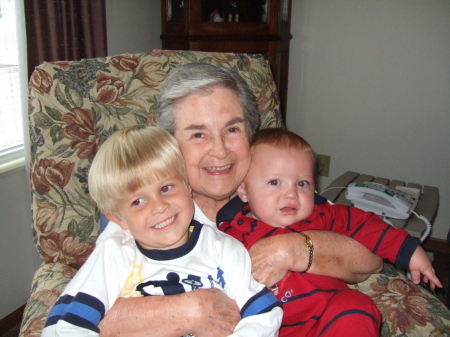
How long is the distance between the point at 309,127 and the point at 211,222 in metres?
2.05

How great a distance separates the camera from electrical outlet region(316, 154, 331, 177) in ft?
10.3

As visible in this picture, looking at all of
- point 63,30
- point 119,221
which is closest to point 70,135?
point 119,221

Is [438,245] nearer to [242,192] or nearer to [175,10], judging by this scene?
[242,192]

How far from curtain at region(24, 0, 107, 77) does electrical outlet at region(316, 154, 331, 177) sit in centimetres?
185

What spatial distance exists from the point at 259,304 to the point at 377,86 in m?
2.37

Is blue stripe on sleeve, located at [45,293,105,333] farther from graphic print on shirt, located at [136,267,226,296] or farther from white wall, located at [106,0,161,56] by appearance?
white wall, located at [106,0,161,56]

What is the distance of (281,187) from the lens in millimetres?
1174

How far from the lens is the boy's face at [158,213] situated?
3.06 ft

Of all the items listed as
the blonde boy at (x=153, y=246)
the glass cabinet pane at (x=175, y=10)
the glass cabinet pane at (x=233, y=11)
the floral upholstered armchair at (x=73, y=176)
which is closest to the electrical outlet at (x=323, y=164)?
the glass cabinet pane at (x=233, y=11)

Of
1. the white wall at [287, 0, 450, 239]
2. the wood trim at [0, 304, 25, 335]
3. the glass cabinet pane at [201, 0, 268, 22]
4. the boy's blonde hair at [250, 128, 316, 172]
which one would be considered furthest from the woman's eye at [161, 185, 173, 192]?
the white wall at [287, 0, 450, 239]

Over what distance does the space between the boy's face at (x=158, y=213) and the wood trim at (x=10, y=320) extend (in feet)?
5.10

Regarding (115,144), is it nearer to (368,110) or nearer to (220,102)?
(220,102)

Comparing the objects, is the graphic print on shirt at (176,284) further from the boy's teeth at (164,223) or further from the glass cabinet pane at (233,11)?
the glass cabinet pane at (233,11)

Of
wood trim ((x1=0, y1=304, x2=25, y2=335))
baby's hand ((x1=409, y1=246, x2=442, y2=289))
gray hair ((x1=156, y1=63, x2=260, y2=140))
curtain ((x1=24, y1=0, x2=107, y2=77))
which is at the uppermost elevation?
curtain ((x1=24, y1=0, x2=107, y2=77))
